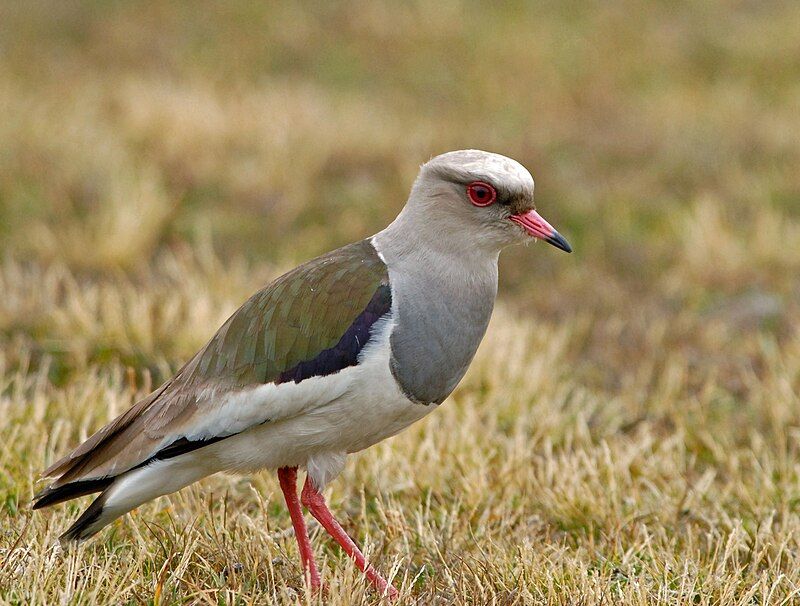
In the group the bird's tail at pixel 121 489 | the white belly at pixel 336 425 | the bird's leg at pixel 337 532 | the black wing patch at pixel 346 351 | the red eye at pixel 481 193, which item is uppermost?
the red eye at pixel 481 193

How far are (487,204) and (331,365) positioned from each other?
2.68ft

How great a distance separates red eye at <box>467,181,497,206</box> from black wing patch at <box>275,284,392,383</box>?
1.67 feet

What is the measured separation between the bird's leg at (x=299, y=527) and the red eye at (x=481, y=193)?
1.16 metres

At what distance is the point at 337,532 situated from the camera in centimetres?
400

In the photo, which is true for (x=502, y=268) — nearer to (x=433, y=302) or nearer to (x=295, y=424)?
(x=433, y=302)

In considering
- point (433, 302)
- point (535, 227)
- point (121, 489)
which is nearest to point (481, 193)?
point (535, 227)

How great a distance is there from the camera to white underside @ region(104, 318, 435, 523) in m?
3.79

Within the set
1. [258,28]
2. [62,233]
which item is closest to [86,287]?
[62,233]

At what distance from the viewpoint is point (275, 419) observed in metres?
3.85

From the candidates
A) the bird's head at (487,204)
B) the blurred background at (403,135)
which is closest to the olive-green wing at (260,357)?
the bird's head at (487,204)

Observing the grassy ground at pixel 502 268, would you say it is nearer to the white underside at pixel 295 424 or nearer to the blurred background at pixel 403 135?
the blurred background at pixel 403 135

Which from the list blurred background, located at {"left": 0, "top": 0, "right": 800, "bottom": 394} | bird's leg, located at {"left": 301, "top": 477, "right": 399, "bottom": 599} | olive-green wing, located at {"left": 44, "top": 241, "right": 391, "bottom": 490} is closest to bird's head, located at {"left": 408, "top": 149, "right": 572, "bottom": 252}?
olive-green wing, located at {"left": 44, "top": 241, "right": 391, "bottom": 490}

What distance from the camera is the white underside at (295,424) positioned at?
379cm

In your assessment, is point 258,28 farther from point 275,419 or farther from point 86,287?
point 275,419
